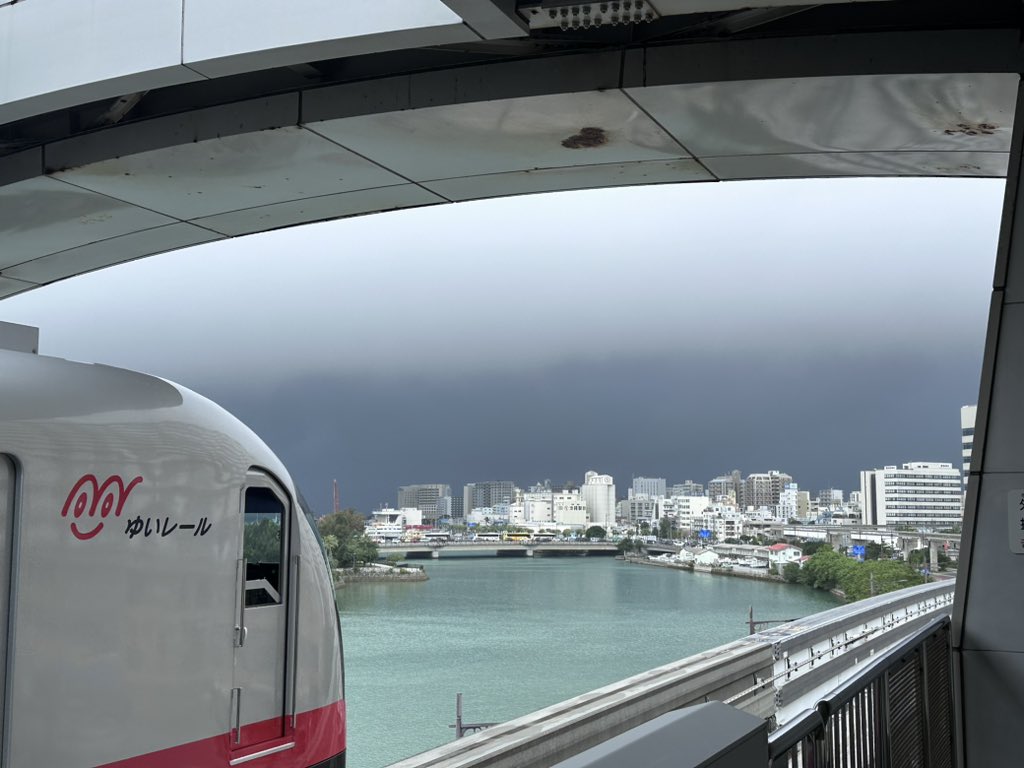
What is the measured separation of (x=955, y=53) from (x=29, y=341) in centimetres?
523

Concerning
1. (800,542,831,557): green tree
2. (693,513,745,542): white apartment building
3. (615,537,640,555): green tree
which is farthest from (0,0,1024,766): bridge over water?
(615,537,640,555): green tree

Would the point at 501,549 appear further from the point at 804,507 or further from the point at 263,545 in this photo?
the point at 263,545

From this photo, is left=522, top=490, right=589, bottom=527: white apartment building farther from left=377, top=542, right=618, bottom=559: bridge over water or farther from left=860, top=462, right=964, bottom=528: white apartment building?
left=860, top=462, right=964, bottom=528: white apartment building

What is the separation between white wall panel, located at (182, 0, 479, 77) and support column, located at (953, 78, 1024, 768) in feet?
10.6

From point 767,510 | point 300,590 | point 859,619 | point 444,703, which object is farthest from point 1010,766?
point 767,510

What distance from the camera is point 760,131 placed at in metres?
6.32

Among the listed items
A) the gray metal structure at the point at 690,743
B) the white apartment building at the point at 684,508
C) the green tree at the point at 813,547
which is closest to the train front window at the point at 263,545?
the gray metal structure at the point at 690,743

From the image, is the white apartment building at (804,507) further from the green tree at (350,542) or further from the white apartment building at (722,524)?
the green tree at (350,542)

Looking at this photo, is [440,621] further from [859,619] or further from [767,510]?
[859,619]

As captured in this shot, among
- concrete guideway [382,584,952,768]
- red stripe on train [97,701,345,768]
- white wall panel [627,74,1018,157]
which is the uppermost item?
white wall panel [627,74,1018,157]

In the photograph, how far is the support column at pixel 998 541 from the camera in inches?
203

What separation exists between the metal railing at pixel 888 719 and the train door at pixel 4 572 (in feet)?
11.4

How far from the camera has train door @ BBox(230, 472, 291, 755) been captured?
5.56m

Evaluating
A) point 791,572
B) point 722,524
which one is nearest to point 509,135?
point 791,572
